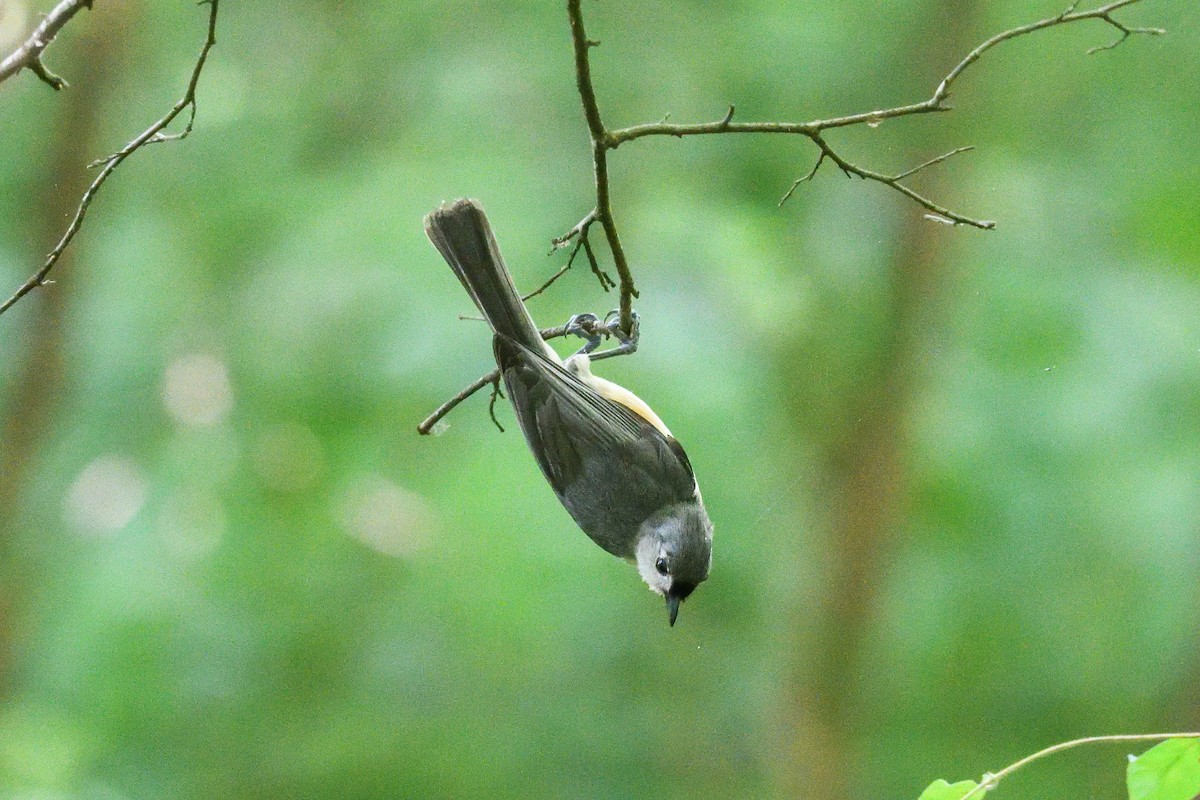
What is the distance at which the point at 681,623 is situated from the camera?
20.1ft

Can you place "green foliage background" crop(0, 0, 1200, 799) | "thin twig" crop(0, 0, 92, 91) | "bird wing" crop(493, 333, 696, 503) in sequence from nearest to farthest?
"thin twig" crop(0, 0, 92, 91) < "bird wing" crop(493, 333, 696, 503) < "green foliage background" crop(0, 0, 1200, 799)

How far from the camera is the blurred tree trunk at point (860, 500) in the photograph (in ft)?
A: 18.5

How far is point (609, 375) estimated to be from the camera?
497 cm

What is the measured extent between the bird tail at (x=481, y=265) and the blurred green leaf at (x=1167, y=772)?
1.58 meters

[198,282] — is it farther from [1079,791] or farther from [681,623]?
[1079,791]

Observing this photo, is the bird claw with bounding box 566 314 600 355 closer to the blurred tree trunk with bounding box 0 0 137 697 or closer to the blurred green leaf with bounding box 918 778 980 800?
the blurred green leaf with bounding box 918 778 980 800

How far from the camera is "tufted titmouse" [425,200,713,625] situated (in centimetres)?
280

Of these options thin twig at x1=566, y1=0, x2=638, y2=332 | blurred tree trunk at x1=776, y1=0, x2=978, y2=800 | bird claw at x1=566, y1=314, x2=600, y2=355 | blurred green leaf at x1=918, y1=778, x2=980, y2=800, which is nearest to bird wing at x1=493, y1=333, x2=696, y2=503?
bird claw at x1=566, y1=314, x2=600, y2=355

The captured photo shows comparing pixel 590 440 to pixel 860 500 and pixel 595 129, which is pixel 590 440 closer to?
pixel 595 129

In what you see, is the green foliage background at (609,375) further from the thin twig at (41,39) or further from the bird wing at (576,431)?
the thin twig at (41,39)

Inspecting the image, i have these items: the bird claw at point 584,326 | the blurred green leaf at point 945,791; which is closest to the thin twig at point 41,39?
the bird claw at point 584,326

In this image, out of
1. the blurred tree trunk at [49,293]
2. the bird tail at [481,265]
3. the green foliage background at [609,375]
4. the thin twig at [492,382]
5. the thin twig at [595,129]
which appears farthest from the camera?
the blurred tree trunk at [49,293]

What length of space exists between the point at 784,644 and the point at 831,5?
286 cm

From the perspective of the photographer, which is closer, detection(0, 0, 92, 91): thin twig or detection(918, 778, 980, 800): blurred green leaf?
detection(918, 778, 980, 800): blurred green leaf
